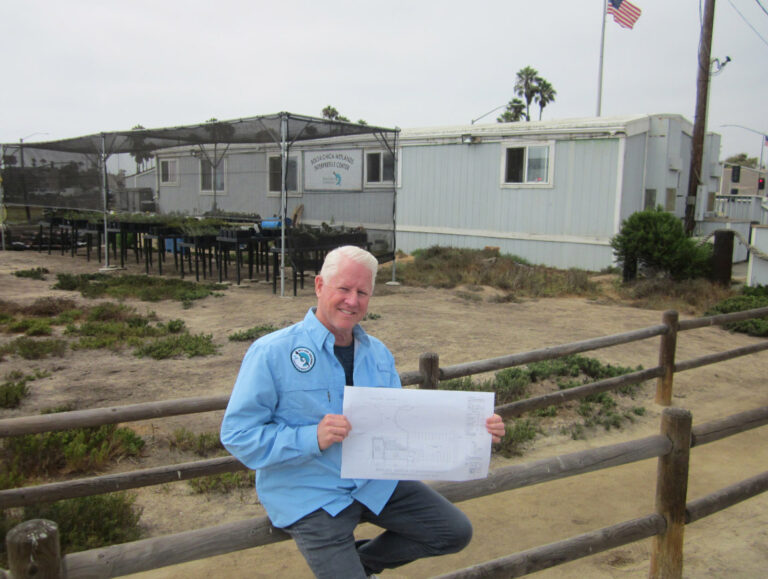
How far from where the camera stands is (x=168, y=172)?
15242 millimetres

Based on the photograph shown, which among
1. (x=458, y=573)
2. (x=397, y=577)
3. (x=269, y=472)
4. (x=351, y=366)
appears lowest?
(x=397, y=577)

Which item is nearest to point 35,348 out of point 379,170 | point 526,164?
point 379,170

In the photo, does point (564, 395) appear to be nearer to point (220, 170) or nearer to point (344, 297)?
point (344, 297)

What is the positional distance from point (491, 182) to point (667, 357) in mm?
10504

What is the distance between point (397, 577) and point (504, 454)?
181 centimetres

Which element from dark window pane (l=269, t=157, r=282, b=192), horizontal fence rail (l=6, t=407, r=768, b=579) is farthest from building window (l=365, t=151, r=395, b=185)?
horizontal fence rail (l=6, t=407, r=768, b=579)

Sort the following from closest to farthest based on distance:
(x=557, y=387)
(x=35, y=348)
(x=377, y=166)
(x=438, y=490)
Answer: (x=438, y=490)
(x=557, y=387)
(x=35, y=348)
(x=377, y=166)

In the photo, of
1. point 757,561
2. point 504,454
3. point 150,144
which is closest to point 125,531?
point 504,454

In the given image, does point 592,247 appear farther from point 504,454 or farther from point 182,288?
point 504,454

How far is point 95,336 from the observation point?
7746 millimetres

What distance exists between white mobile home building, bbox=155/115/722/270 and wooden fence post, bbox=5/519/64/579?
11.5 meters

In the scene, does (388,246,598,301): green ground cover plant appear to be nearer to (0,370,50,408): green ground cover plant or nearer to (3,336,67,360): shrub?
(3,336,67,360): shrub

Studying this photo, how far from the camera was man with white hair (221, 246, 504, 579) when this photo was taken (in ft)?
6.52

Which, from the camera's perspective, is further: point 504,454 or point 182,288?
point 182,288
